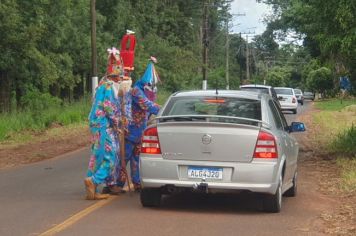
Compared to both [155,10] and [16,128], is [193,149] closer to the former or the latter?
[16,128]

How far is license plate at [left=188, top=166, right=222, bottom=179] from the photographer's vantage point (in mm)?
8742

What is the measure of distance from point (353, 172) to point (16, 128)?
14.4 m

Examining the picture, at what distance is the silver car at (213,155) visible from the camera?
868cm

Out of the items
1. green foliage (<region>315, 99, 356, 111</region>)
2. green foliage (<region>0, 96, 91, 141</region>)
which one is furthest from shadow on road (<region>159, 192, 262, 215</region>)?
green foliage (<region>315, 99, 356, 111</region>)

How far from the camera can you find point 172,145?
8836mm

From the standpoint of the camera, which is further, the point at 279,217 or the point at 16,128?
the point at 16,128

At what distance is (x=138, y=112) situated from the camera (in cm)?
1060

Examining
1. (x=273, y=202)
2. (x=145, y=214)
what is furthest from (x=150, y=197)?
Result: (x=273, y=202)

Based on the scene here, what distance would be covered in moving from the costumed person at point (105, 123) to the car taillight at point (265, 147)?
7.55 feet

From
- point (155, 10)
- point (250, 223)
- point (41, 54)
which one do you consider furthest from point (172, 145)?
point (155, 10)

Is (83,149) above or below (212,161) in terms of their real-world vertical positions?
below

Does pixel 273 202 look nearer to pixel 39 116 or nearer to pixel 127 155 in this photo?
pixel 127 155

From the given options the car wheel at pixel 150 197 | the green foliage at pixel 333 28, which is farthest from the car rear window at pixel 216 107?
the green foliage at pixel 333 28

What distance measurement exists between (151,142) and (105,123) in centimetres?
123
